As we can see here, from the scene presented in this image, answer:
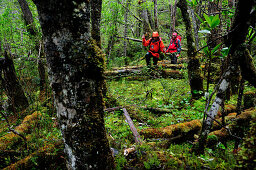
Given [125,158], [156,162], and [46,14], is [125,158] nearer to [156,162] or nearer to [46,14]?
[156,162]

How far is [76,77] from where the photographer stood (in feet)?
5.32

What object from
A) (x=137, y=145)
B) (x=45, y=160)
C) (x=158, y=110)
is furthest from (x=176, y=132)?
(x=45, y=160)

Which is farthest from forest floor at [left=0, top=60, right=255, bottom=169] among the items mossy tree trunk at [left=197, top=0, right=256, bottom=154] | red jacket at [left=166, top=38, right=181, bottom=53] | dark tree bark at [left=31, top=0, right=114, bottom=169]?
red jacket at [left=166, top=38, right=181, bottom=53]

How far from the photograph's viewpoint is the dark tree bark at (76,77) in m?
1.51

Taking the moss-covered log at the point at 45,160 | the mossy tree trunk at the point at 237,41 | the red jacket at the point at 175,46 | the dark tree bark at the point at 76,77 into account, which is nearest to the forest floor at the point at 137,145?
the moss-covered log at the point at 45,160

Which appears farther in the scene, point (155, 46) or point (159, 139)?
point (155, 46)

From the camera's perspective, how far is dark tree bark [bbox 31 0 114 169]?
151 cm

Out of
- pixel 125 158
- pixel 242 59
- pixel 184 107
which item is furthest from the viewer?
pixel 184 107

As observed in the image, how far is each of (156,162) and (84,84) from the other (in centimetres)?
158

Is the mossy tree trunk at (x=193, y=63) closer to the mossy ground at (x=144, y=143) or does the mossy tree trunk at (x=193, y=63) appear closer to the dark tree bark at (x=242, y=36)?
the mossy ground at (x=144, y=143)

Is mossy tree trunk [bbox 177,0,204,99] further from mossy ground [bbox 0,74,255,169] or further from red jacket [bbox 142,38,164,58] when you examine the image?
red jacket [bbox 142,38,164,58]

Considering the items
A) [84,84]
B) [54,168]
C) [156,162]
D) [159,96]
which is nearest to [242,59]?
[156,162]

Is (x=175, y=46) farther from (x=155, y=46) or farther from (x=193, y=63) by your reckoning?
(x=193, y=63)

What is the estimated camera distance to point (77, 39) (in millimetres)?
1576
